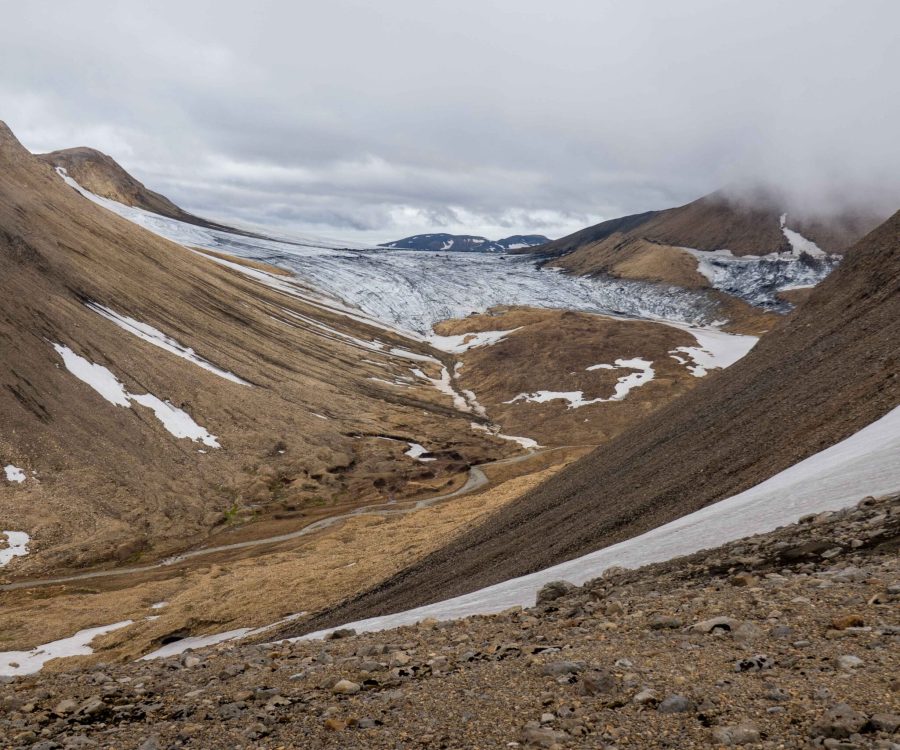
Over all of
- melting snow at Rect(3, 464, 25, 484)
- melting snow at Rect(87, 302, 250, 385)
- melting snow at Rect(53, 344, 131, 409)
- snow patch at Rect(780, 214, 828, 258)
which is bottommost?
melting snow at Rect(3, 464, 25, 484)

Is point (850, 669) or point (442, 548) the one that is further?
point (442, 548)

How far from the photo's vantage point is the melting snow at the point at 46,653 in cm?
2774

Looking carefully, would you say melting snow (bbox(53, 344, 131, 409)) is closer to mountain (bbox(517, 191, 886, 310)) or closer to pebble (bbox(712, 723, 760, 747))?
pebble (bbox(712, 723, 760, 747))

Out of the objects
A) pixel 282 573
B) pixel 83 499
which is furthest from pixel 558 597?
pixel 83 499

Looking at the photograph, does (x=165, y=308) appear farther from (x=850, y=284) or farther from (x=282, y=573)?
(x=850, y=284)

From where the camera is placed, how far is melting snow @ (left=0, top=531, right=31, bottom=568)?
4253 centimetres

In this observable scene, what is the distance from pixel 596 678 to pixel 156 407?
61683 mm

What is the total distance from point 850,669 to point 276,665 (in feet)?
26.1

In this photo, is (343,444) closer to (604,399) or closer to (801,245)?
(604,399)

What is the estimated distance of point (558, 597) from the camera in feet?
42.6

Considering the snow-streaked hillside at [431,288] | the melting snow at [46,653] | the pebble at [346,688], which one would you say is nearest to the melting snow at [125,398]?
the melting snow at [46,653]

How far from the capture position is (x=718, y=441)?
2475 centimetres

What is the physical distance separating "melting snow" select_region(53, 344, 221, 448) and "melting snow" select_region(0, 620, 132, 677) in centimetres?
3130

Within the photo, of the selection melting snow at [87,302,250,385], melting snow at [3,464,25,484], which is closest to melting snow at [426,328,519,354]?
melting snow at [87,302,250,385]
